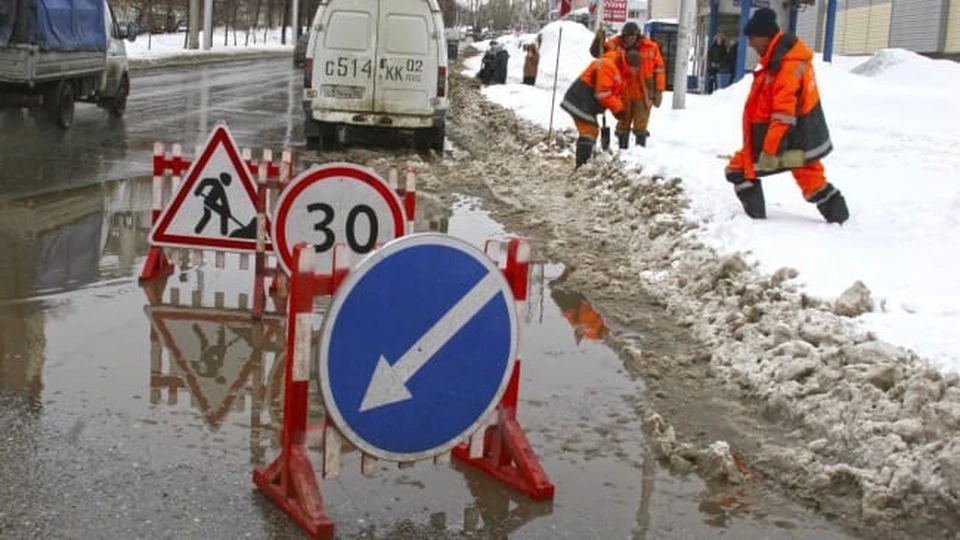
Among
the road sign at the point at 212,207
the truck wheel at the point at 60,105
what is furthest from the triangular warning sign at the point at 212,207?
the truck wheel at the point at 60,105

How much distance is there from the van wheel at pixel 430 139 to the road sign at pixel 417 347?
526 inches

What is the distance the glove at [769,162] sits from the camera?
933cm

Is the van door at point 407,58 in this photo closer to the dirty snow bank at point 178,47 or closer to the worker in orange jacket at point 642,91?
the worker in orange jacket at point 642,91

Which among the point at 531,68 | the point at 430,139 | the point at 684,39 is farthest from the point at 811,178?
the point at 531,68

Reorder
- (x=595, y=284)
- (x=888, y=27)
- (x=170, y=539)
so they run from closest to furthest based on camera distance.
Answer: (x=170, y=539) < (x=595, y=284) < (x=888, y=27)

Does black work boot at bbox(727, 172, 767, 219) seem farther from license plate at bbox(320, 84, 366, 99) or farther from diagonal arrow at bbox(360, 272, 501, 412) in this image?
license plate at bbox(320, 84, 366, 99)

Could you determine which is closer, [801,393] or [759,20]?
[801,393]

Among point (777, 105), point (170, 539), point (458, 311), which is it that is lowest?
point (170, 539)

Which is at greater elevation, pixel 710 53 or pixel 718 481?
pixel 710 53

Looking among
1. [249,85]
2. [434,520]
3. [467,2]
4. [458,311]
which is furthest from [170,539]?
[467,2]

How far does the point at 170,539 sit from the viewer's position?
418 centimetres

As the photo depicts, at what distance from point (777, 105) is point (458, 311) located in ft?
18.4

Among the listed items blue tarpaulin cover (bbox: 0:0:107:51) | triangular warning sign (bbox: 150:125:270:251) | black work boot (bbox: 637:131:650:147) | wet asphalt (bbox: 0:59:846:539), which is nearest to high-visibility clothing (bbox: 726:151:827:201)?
wet asphalt (bbox: 0:59:846:539)

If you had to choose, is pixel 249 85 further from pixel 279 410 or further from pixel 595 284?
pixel 279 410
